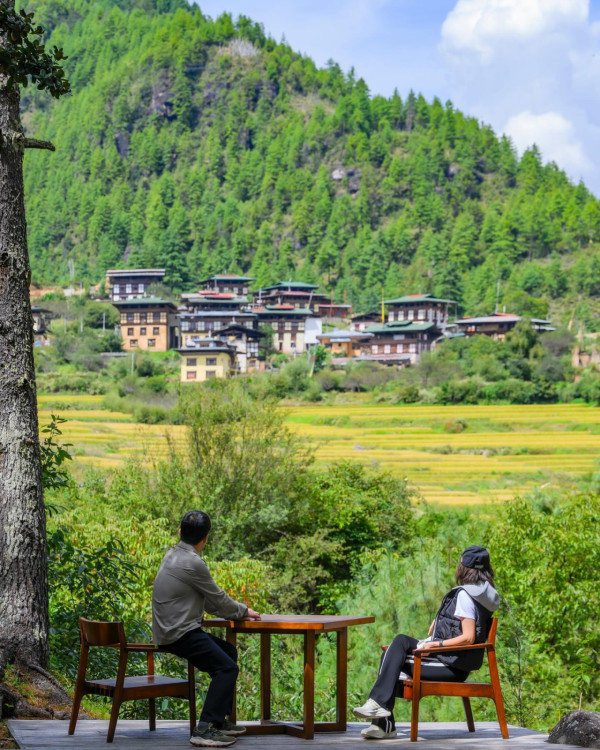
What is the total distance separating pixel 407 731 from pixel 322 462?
42.4m

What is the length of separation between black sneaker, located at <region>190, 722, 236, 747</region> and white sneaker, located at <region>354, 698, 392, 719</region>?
632mm

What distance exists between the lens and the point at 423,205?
156 meters

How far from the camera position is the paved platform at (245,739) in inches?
178

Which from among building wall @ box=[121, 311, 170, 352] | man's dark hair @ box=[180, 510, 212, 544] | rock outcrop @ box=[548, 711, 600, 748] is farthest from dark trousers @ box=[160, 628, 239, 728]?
building wall @ box=[121, 311, 170, 352]

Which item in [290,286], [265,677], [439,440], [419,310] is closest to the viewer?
[265,677]

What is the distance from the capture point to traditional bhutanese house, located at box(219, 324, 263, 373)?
101 m

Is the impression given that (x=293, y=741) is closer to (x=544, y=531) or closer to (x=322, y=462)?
(x=544, y=531)

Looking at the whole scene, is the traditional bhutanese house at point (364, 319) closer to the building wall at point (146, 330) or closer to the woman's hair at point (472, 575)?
the building wall at point (146, 330)

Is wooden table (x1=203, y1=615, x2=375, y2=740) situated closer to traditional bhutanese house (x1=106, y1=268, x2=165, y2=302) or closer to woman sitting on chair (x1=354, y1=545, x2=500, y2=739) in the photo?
woman sitting on chair (x1=354, y1=545, x2=500, y2=739)

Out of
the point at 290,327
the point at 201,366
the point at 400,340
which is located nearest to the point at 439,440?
the point at 201,366

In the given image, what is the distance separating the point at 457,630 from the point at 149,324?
106 m

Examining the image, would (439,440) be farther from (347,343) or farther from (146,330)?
(146,330)

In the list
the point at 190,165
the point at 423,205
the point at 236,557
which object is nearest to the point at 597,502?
the point at 236,557

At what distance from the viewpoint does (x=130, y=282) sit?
130 metres
